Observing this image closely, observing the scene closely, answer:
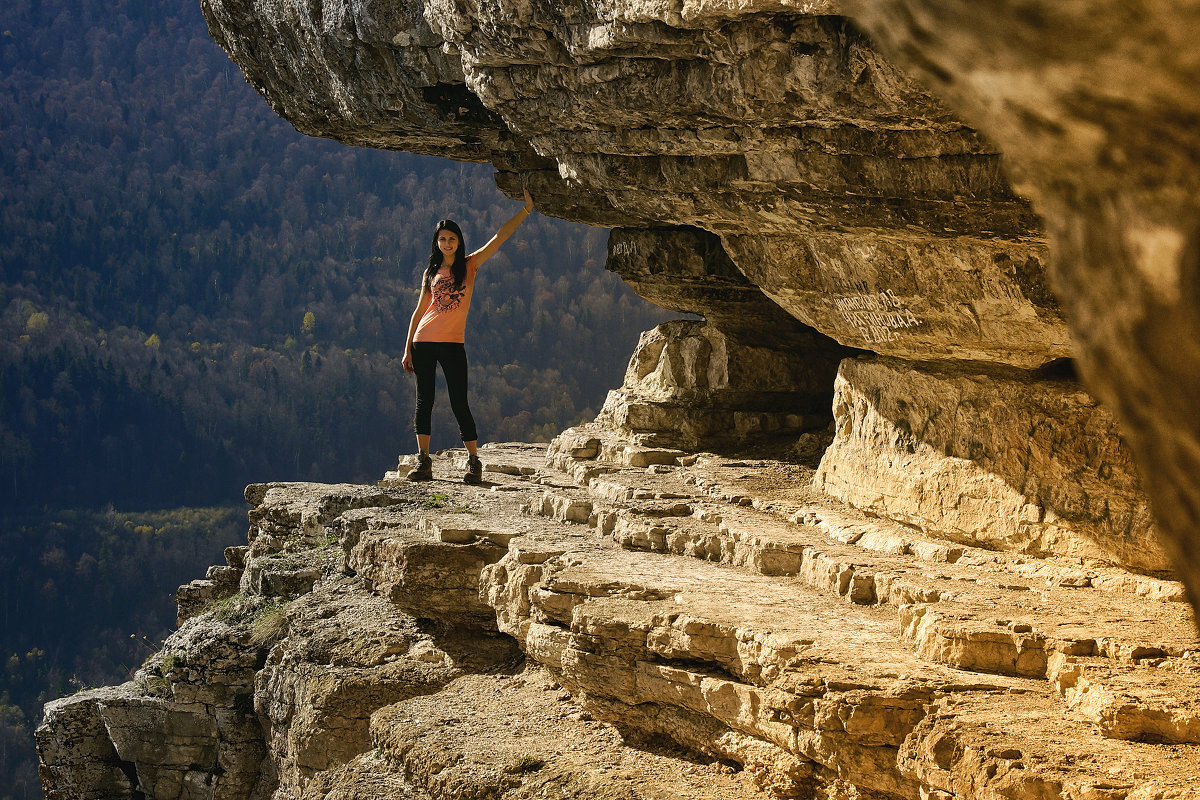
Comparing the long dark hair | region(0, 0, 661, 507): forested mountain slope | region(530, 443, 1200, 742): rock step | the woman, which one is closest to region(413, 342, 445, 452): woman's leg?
the woman

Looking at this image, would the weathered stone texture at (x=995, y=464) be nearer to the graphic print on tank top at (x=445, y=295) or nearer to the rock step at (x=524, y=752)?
the rock step at (x=524, y=752)

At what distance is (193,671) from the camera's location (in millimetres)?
8148

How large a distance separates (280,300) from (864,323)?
28559 millimetres

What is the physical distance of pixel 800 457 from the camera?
23.7 ft

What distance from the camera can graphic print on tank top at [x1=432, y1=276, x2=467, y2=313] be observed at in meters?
7.09

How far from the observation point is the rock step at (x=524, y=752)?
12.9ft

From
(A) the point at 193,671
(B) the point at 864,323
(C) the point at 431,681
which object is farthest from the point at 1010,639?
(A) the point at 193,671

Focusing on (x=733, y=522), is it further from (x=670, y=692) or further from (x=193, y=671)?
(x=193, y=671)

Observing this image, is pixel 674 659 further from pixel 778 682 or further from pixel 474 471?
pixel 474 471

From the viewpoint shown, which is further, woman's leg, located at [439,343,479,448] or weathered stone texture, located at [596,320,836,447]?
weathered stone texture, located at [596,320,836,447]

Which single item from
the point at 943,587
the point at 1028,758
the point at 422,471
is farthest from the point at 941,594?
the point at 422,471

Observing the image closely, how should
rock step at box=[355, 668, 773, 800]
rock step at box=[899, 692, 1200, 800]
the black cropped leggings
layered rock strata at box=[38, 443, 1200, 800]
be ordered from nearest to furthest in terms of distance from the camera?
rock step at box=[899, 692, 1200, 800]
layered rock strata at box=[38, 443, 1200, 800]
rock step at box=[355, 668, 773, 800]
the black cropped leggings

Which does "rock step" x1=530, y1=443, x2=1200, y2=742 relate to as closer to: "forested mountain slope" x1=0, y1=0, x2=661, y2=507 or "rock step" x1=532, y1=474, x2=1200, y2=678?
"rock step" x1=532, y1=474, x2=1200, y2=678

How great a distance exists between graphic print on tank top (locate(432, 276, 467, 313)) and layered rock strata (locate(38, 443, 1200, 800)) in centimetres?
124
